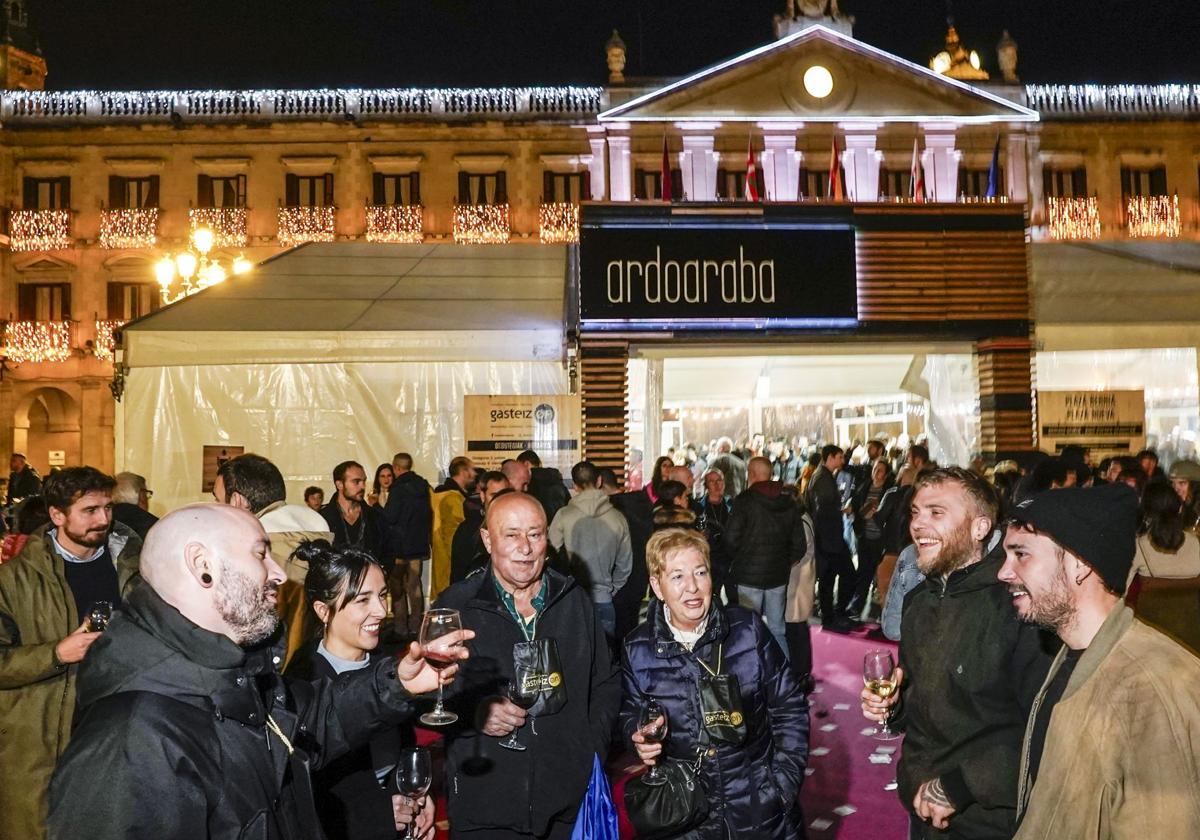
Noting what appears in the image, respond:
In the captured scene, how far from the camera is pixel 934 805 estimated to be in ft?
9.99

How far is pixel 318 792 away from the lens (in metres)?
3.11

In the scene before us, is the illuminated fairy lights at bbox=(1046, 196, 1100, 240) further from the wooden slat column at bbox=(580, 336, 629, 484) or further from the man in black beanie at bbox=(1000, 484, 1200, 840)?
the man in black beanie at bbox=(1000, 484, 1200, 840)

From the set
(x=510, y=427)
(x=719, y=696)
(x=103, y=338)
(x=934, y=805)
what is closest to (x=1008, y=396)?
(x=510, y=427)

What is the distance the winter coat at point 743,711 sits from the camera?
317 centimetres

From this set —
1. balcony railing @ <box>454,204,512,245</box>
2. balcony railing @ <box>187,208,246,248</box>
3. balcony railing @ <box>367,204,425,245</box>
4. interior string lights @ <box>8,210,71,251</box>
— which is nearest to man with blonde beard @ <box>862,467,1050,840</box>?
balcony railing @ <box>454,204,512,245</box>

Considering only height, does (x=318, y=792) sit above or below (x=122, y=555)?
below

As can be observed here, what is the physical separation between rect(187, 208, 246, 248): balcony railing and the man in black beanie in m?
28.9

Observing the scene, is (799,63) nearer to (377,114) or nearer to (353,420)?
(377,114)

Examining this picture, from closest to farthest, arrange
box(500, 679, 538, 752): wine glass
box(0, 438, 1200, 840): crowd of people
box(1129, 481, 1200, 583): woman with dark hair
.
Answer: box(0, 438, 1200, 840): crowd of people < box(500, 679, 538, 752): wine glass < box(1129, 481, 1200, 583): woman with dark hair

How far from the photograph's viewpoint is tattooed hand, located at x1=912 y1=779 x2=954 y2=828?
301 cm

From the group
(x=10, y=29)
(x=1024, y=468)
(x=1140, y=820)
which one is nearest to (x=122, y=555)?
(x=1140, y=820)

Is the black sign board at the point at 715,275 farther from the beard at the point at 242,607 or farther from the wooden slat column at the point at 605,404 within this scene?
the beard at the point at 242,607

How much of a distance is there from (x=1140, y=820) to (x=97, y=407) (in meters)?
31.1

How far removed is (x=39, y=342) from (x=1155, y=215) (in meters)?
33.2
